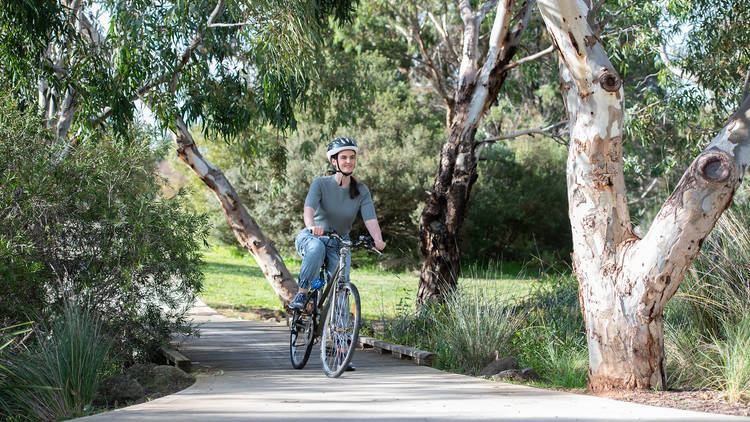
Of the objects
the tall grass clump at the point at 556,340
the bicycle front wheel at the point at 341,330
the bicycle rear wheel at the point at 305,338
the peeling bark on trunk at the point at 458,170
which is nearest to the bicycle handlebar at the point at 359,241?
the bicycle front wheel at the point at 341,330

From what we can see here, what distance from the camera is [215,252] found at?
35.2 m

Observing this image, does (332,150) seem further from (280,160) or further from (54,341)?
(280,160)

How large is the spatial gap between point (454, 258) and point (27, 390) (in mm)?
5604

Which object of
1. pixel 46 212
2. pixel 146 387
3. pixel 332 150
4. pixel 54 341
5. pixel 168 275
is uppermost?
pixel 332 150

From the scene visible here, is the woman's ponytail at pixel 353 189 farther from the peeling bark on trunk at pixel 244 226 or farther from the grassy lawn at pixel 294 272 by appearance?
the peeling bark on trunk at pixel 244 226

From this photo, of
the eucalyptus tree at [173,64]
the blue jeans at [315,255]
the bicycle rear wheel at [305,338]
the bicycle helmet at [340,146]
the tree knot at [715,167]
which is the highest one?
the eucalyptus tree at [173,64]

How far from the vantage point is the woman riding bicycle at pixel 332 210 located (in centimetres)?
657

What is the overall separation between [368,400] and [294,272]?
67.4 ft

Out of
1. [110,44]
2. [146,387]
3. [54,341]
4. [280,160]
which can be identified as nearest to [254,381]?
[146,387]

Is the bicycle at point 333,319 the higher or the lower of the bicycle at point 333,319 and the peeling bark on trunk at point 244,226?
the lower

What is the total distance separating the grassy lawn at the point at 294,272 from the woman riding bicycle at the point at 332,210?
148 cm

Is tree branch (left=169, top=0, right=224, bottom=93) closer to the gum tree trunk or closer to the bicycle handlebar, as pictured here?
the bicycle handlebar

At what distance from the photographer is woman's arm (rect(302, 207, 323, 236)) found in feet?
20.6

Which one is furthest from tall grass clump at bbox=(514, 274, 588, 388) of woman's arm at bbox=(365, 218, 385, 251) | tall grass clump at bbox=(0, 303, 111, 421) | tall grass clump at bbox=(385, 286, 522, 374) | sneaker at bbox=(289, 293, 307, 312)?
tall grass clump at bbox=(0, 303, 111, 421)
